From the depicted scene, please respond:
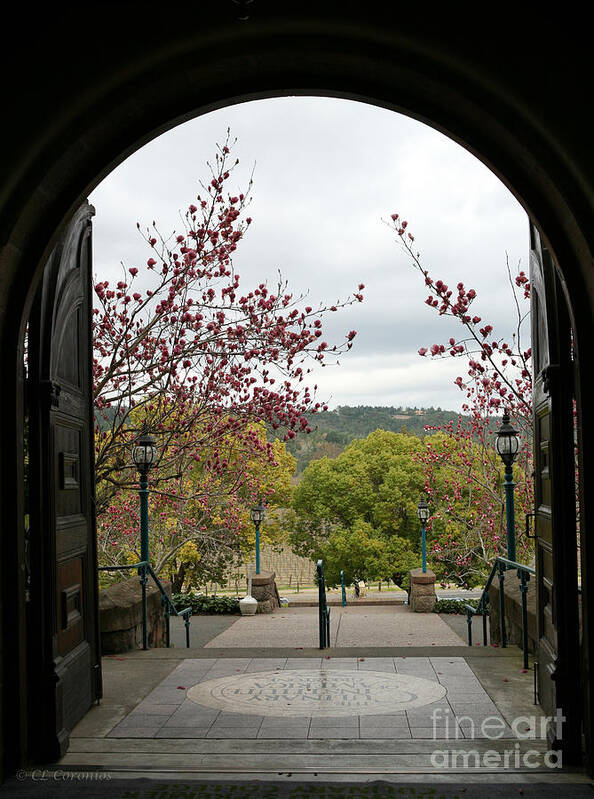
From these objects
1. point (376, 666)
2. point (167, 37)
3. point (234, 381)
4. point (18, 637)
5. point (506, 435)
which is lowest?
point (376, 666)

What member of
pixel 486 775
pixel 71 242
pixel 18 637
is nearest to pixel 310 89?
pixel 71 242

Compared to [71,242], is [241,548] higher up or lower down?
lower down

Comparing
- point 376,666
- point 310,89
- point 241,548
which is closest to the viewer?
point 310,89

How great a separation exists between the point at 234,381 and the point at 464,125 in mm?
5230

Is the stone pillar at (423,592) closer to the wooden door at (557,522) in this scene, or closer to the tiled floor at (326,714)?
the tiled floor at (326,714)

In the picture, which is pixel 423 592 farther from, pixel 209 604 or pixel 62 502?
pixel 62 502

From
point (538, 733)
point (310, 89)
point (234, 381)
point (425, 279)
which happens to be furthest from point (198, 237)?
point (538, 733)

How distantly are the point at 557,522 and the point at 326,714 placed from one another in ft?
6.52

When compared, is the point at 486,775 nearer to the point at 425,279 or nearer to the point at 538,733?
the point at 538,733

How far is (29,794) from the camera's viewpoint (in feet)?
11.7

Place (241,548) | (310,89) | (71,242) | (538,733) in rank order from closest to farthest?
(310,89)
(538,733)
(71,242)
(241,548)

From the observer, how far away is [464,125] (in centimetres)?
407

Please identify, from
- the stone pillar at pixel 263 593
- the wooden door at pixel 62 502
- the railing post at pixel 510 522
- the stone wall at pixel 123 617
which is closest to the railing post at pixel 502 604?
the railing post at pixel 510 522

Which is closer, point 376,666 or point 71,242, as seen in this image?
point 71,242
